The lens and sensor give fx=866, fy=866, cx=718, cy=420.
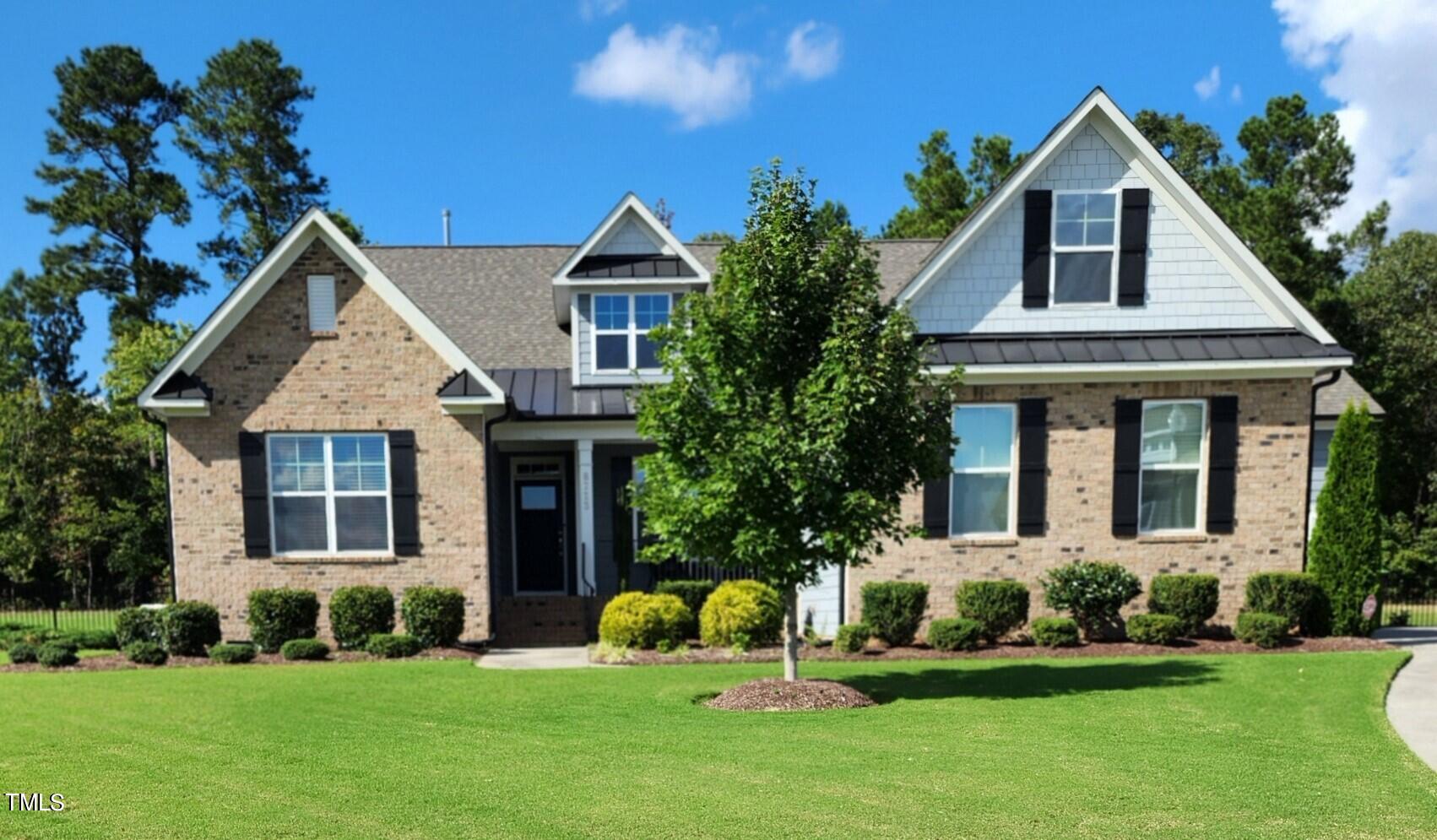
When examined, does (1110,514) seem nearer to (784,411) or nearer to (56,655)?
(784,411)

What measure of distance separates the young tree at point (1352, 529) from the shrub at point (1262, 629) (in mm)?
1095

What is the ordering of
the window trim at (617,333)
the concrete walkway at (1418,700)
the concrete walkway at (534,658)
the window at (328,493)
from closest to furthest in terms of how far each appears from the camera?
the concrete walkway at (1418,700) → the concrete walkway at (534,658) → the window at (328,493) → the window trim at (617,333)

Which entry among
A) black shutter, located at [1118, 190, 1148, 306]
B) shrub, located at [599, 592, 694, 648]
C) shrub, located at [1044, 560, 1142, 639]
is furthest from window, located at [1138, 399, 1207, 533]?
shrub, located at [599, 592, 694, 648]

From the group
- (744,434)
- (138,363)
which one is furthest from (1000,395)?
(138,363)

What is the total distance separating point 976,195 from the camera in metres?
31.6

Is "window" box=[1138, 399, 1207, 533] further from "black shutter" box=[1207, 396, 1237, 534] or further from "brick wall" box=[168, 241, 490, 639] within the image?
"brick wall" box=[168, 241, 490, 639]

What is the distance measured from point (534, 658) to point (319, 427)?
16.4 feet

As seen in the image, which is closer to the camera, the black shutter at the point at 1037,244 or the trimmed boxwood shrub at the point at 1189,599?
the trimmed boxwood shrub at the point at 1189,599

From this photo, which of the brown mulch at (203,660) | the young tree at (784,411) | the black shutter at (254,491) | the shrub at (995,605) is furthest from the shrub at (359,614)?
the shrub at (995,605)

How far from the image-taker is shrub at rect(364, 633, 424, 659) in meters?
13.0

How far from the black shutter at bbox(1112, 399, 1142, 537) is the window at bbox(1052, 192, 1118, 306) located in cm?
177

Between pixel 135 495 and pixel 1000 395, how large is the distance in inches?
860

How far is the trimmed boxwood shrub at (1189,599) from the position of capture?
42.9 ft

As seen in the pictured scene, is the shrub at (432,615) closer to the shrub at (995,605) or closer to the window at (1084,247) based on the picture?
the shrub at (995,605)
